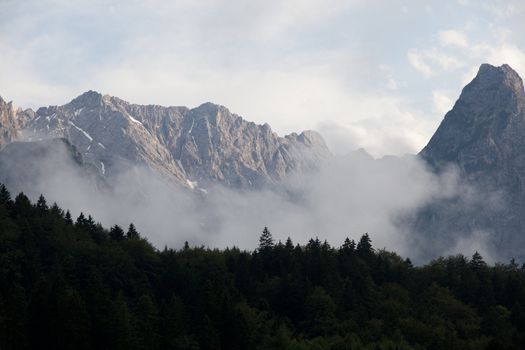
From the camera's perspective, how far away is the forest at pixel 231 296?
111m

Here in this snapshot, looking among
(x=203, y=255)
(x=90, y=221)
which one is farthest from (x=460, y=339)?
(x=90, y=221)

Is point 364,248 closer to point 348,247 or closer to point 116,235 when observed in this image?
point 348,247

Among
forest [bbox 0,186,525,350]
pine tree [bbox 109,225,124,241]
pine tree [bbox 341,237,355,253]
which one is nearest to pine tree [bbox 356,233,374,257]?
forest [bbox 0,186,525,350]

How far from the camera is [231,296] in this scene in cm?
13838

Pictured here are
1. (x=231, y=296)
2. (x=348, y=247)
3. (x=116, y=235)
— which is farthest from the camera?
(x=348, y=247)

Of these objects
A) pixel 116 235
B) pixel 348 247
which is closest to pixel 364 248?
pixel 348 247

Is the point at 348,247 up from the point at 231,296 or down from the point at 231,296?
up

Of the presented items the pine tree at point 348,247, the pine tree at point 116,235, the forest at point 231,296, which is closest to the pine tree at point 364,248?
the forest at point 231,296

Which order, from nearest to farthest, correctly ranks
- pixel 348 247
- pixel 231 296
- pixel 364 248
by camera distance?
pixel 231 296 → pixel 348 247 → pixel 364 248

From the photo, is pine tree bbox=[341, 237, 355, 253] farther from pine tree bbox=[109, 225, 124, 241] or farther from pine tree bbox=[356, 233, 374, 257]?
pine tree bbox=[109, 225, 124, 241]

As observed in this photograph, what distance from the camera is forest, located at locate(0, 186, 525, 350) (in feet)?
365

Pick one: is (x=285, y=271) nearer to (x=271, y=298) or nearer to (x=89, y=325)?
(x=271, y=298)

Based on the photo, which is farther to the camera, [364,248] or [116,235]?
[364,248]

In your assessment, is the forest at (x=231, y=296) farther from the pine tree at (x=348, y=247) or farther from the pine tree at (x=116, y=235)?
the pine tree at (x=348, y=247)
